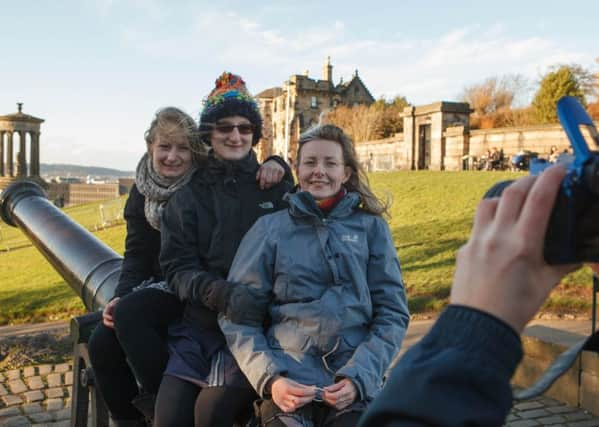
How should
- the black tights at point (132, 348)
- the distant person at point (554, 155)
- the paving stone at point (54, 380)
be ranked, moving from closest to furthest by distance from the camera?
the distant person at point (554, 155) < the black tights at point (132, 348) < the paving stone at point (54, 380)

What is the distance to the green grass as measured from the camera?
7.63m

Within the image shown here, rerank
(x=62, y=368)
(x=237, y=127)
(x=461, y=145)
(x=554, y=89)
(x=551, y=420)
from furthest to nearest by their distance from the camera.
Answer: (x=554, y=89)
(x=461, y=145)
(x=62, y=368)
(x=551, y=420)
(x=237, y=127)

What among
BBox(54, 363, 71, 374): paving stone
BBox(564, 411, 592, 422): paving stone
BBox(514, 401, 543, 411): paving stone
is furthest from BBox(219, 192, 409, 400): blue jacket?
BBox(54, 363, 71, 374): paving stone

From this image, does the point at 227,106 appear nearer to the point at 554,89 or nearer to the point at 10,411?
the point at 10,411

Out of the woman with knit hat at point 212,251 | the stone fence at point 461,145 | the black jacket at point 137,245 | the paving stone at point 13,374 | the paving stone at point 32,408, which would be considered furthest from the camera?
the stone fence at point 461,145

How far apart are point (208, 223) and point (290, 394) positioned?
0.96m

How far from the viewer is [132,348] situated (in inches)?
103

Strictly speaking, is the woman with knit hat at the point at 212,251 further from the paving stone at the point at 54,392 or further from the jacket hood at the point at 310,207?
the paving stone at the point at 54,392

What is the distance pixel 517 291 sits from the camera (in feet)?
2.54

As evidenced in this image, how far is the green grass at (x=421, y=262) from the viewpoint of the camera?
25.0ft

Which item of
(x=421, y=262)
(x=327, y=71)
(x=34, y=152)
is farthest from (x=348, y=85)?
(x=421, y=262)

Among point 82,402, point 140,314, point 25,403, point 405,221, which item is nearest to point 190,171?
point 140,314

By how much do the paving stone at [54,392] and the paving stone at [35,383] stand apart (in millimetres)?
139

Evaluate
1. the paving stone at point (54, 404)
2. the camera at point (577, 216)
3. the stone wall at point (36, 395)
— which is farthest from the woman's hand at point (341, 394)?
the paving stone at point (54, 404)
